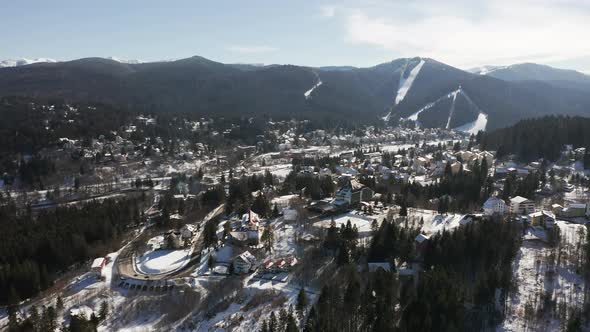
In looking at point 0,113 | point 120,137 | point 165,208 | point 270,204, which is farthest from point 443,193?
point 0,113

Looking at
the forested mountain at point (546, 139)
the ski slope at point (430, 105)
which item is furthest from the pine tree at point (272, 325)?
the ski slope at point (430, 105)

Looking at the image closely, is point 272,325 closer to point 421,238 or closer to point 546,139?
point 421,238

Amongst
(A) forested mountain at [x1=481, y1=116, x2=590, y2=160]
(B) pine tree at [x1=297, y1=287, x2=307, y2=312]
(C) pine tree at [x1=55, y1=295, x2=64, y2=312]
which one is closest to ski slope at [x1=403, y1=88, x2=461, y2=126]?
(A) forested mountain at [x1=481, y1=116, x2=590, y2=160]

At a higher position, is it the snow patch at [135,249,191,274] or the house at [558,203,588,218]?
the house at [558,203,588,218]

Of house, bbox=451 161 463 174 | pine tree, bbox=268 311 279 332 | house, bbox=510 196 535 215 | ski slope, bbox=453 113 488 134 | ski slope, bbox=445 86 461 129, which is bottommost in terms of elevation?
pine tree, bbox=268 311 279 332

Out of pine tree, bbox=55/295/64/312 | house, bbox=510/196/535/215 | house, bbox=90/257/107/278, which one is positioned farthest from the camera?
house, bbox=510/196/535/215

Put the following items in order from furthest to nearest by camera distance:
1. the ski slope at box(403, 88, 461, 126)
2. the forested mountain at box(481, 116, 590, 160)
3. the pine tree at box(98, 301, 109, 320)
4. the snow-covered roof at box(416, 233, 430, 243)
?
the ski slope at box(403, 88, 461, 126), the forested mountain at box(481, 116, 590, 160), the snow-covered roof at box(416, 233, 430, 243), the pine tree at box(98, 301, 109, 320)

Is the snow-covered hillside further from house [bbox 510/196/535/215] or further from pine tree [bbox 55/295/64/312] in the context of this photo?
pine tree [bbox 55/295/64/312]
